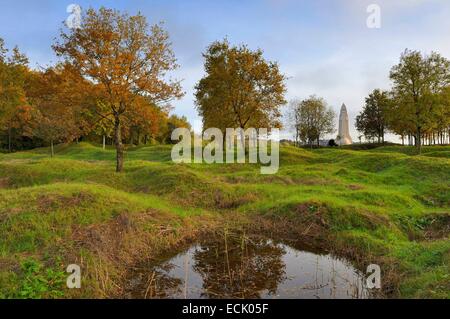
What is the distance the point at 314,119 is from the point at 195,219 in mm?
57506

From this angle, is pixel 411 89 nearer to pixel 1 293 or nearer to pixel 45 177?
pixel 45 177

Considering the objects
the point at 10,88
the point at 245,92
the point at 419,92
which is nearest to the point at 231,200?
the point at 245,92

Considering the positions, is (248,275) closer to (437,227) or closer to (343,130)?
(437,227)

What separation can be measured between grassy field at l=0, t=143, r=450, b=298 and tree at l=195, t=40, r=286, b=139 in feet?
42.8

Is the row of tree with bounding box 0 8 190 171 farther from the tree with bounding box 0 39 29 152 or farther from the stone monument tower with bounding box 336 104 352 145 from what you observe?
the stone monument tower with bounding box 336 104 352 145

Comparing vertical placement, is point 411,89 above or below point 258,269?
above

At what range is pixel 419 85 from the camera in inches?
1639

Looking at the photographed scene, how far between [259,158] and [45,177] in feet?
60.8

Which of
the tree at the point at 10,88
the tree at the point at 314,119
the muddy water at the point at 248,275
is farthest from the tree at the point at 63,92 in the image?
the tree at the point at 314,119

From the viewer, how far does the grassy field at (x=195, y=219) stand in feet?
28.8

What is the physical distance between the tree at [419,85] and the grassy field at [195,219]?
19816mm

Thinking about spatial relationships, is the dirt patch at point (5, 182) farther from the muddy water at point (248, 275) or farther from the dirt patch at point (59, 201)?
the muddy water at point (248, 275)

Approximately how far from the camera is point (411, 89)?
42.2 m

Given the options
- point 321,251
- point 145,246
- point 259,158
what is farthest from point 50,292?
point 259,158
